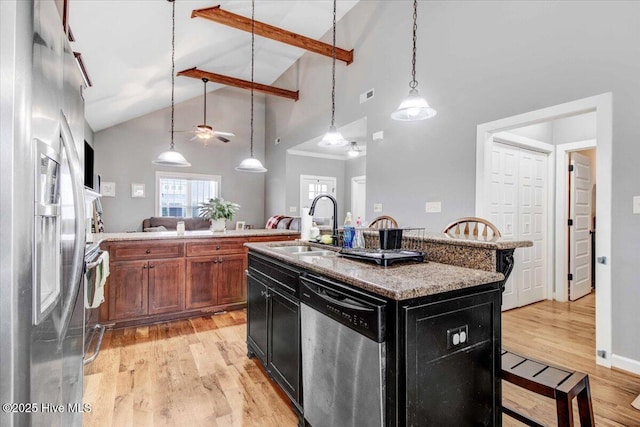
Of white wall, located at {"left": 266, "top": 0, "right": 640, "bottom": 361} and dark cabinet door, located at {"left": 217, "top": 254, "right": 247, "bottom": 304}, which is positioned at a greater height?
white wall, located at {"left": 266, "top": 0, "right": 640, "bottom": 361}

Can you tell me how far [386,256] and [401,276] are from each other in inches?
10.4

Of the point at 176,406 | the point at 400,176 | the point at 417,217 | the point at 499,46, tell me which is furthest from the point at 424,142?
the point at 176,406

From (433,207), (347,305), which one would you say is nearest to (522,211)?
(433,207)

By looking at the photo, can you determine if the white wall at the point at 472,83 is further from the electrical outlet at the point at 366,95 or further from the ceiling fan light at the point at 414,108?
the ceiling fan light at the point at 414,108

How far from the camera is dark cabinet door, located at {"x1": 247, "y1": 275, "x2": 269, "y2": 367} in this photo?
218 centimetres

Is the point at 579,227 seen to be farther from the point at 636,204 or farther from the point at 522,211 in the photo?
the point at 636,204

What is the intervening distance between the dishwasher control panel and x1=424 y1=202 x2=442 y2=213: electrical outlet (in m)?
2.53

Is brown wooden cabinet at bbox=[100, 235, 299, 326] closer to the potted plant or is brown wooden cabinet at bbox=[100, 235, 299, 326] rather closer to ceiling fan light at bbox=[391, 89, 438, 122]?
the potted plant

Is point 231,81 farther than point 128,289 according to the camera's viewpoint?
Yes

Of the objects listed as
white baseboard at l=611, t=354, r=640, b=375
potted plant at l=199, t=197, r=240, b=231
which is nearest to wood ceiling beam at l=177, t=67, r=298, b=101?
potted plant at l=199, t=197, r=240, b=231

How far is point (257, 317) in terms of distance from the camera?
91.6 inches

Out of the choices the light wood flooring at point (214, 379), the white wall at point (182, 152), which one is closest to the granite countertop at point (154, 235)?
the light wood flooring at point (214, 379)

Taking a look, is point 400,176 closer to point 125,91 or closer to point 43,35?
point 43,35

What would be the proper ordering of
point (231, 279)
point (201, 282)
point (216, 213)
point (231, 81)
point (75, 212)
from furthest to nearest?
point (231, 81) → point (216, 213) → point (231, 279) → point (201, 282) → point (75, 212)
